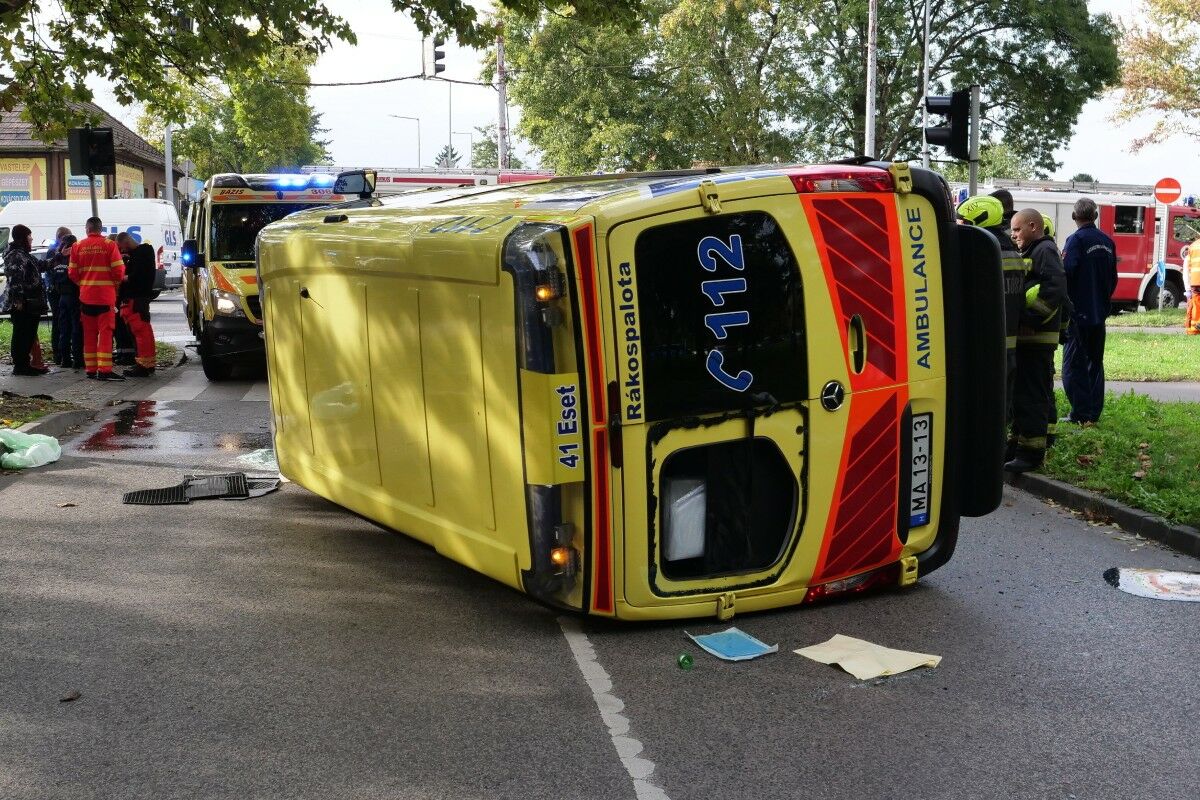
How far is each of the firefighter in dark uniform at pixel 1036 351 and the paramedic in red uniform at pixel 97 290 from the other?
11.0 meters

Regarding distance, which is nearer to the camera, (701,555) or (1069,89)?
(701,555)

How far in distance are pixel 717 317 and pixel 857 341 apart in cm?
77

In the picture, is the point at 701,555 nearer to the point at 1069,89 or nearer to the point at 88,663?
the point at 88,663

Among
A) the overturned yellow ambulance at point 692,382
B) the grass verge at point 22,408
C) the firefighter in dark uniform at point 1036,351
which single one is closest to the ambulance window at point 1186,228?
the firefighter in dark uniform at point 1036,351

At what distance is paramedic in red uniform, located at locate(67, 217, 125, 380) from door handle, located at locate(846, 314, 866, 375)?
40.3 ft

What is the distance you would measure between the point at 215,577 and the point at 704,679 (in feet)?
9.65

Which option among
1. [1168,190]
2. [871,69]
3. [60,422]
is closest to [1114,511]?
[60,422]

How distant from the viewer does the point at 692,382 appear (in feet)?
18.1

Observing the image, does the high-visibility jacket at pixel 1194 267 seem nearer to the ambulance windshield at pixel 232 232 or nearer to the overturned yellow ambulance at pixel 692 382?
the ambulance windshield at pixel 232 232

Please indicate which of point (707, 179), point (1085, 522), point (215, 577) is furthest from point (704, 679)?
point (1085, 522)

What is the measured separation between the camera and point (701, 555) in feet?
19.0

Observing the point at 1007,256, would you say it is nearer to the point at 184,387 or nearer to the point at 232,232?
the point at 184,387

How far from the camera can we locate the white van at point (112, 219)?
112ft

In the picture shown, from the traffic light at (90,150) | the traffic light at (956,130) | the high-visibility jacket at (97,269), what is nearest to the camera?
the traffic light at (956,130)
